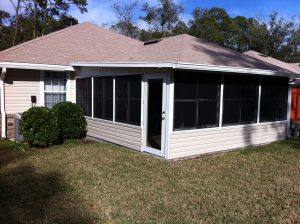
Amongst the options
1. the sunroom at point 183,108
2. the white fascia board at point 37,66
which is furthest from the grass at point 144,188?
the white fascia board at point 37,66

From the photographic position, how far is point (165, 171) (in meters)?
7.16

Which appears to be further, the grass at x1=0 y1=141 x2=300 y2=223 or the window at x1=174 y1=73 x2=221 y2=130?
the window at x1=174 y1=73 x2=221 y2=130

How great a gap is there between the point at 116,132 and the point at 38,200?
477cm

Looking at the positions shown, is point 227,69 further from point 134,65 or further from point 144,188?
point 144,188

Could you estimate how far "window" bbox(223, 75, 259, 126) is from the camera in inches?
364

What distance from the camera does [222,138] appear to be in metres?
9.28

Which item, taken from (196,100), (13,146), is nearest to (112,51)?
(13,146)

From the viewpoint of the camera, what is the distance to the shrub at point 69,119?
35.1 feet

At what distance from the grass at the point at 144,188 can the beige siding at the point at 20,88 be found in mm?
2691

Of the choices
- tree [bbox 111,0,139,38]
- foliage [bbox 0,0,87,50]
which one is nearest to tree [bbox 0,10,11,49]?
foliage [bbox 0,0,87,50]

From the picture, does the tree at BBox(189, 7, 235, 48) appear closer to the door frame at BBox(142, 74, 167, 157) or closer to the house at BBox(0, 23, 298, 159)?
the house at BBox(0, 23, 298, 159)

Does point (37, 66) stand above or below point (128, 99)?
above

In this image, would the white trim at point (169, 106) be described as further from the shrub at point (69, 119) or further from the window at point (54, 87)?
the window at point (54, 87)

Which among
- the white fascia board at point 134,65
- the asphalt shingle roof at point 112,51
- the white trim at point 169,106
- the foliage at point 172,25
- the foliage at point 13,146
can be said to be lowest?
the foliage at point 13,146
